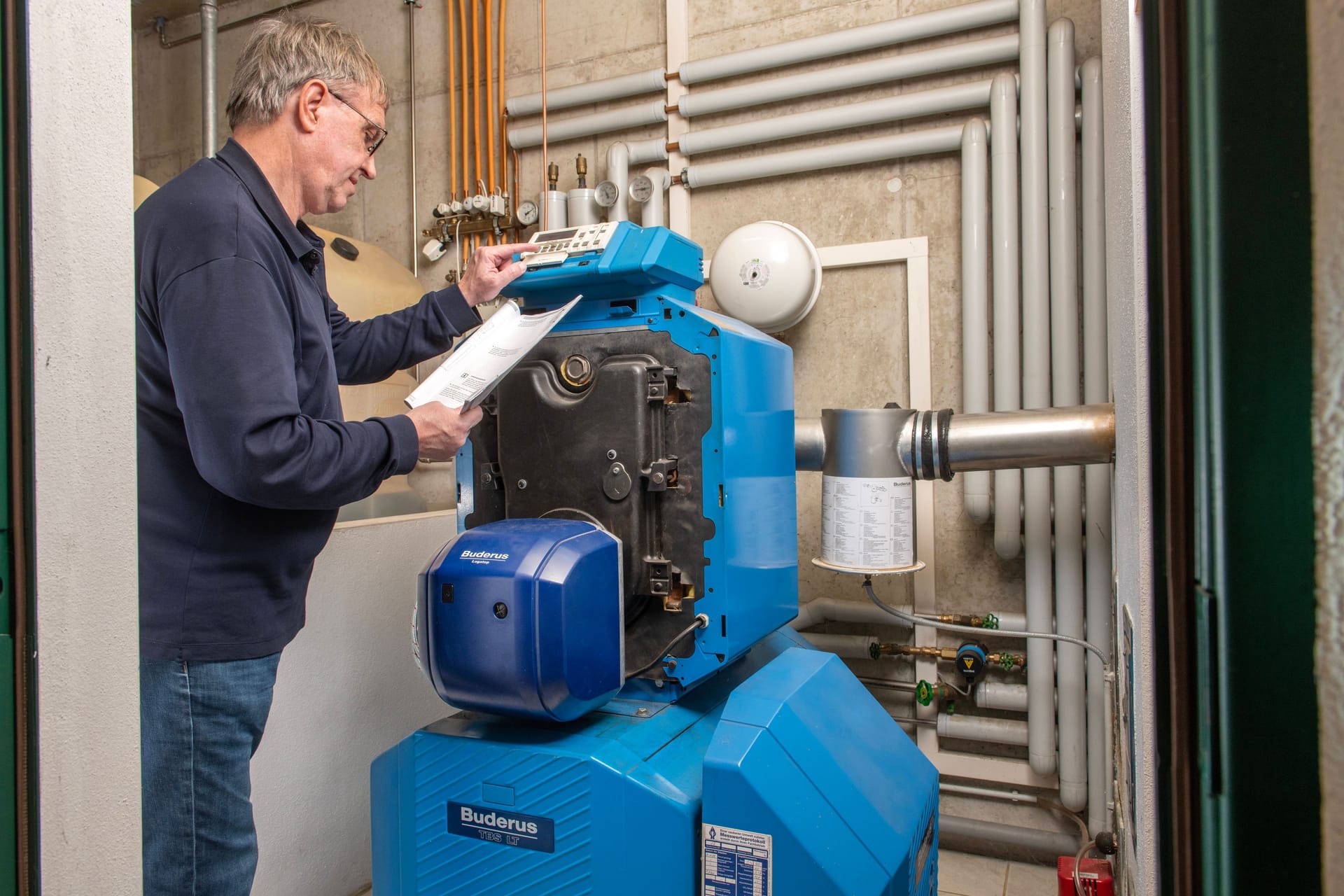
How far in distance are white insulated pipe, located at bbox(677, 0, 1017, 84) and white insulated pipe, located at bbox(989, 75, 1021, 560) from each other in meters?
0.19

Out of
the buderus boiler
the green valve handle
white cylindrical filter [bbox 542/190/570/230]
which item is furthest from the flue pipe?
white cylindrical filter [bbox 542/190/570/230]

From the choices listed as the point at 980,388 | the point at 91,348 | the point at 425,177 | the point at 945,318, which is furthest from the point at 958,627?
the point at 425,177

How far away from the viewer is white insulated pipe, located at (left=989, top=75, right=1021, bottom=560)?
215 cm

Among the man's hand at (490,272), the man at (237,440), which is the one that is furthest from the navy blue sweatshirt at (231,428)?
the man's hand at (490,272)

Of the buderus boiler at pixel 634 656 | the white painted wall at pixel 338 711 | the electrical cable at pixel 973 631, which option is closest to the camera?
the buderus boiler at pixel 634 656

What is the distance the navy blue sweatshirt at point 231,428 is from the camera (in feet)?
3.45

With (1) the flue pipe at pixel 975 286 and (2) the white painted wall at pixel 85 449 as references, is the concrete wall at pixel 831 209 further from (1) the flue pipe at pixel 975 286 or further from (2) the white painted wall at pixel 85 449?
(2) the white painted wall at pixel 85 449

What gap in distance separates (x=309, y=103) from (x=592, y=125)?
155 cm

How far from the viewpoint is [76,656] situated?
52cm

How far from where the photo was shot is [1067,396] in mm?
2121

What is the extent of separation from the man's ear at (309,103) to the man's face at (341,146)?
11 millimetres

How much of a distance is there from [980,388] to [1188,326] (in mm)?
2007

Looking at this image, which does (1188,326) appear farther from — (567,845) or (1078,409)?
(1078,409)

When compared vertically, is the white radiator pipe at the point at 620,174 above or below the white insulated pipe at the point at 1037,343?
above
